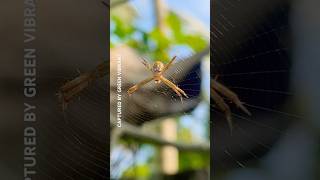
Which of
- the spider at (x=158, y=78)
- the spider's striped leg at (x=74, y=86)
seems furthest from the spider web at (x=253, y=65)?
the spider's striped leg at (x=74, y=86)

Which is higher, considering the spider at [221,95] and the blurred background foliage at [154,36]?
the blurred background foliage at [154,36]

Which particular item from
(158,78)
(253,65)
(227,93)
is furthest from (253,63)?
(158,78)

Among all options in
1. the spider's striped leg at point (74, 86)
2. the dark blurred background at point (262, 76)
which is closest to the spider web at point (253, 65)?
the dark blurred background at point (262, 76)

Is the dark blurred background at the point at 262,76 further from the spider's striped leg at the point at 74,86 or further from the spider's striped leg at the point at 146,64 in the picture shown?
the spider's striped leg at the point at 74,86

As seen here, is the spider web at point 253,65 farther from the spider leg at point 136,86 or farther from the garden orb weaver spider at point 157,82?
the spider leg at point 136,86

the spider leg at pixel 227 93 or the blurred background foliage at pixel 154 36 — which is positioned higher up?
the blurred background foliage at pixel 154 36

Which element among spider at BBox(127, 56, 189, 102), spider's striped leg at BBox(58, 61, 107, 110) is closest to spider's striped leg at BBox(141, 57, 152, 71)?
spider at BBox(127, 56, 189, 102)

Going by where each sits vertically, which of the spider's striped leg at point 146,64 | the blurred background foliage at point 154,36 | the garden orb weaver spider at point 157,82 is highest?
the blurred background foliage at point 154,36

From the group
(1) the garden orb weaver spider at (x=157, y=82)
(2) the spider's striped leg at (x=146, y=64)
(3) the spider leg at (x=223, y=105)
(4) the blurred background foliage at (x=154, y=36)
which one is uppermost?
(4) the blurred background foliage at (x=154, y=36)
